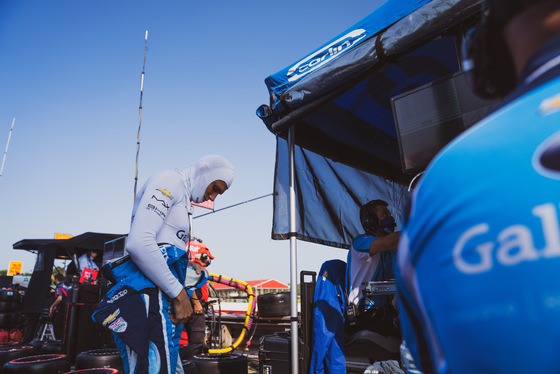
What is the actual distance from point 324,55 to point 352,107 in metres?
1.30

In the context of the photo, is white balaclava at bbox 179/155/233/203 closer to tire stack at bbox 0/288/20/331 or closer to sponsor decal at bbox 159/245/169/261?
sponsor decal at bbox 159/245/169/261

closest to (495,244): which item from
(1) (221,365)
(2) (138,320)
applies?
(2) (138,320)

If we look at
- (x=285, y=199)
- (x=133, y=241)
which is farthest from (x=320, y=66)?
(x=133, y=241)

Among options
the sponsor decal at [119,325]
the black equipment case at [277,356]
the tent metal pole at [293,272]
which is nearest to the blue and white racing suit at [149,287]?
the sponsor decal at [119,325]

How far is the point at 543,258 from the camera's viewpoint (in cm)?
47

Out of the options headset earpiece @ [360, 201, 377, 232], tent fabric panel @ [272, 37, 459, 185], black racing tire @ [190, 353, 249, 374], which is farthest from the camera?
tent fabric panel @ [272, 37, 459, 185]

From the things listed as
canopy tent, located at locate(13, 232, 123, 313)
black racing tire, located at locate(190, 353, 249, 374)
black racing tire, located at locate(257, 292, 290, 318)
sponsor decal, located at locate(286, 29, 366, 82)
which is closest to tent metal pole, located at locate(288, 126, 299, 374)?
sponsor decal, located at locate(286, 29, 366, 82)

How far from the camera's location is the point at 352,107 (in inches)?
189

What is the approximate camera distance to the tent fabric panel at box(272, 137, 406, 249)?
170 inches

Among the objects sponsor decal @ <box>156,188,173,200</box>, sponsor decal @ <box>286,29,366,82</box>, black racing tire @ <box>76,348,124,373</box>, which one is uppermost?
sponsor decal @ <box>286,29,366,82</box>

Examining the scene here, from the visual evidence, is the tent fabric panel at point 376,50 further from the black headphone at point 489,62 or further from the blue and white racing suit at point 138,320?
the blue and white racing suit at point 138,320

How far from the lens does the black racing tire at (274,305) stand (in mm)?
8461

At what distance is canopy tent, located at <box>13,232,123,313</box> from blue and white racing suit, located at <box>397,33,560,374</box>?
12.7 meters

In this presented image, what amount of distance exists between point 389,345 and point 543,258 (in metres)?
2.85
